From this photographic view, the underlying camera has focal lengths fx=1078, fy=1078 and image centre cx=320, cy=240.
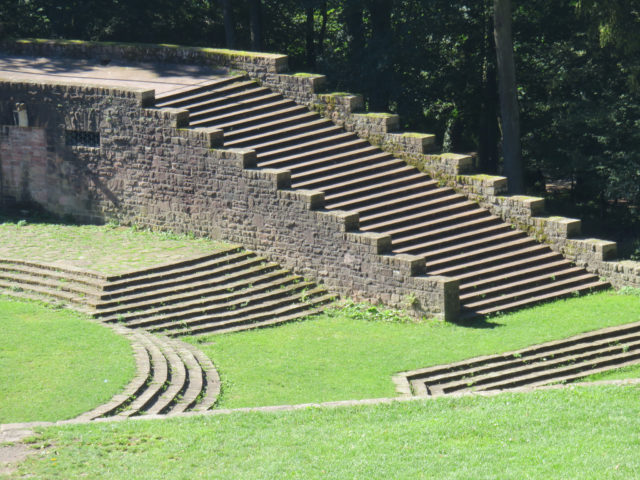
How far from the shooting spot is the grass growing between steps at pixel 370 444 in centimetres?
1241

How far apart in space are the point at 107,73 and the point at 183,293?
796 centimetres

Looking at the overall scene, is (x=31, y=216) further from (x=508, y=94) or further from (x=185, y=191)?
(x=508, y=94)

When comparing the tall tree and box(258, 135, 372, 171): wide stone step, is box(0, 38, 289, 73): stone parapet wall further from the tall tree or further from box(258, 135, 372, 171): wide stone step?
the tall tree

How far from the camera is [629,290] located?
2155cm

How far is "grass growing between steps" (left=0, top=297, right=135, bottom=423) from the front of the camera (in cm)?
1501

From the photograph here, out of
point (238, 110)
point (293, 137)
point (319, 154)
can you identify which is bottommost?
point (319, 154)

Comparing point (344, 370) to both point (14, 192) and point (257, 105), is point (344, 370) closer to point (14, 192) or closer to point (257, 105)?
point (257, 105)

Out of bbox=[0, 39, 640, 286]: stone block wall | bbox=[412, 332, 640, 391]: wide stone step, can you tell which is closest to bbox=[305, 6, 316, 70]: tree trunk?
bbox=[0, 39, 640, 286]: stone block wall

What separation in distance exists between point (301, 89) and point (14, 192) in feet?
23.0

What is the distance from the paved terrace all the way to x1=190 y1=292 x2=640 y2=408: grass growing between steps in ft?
25.7

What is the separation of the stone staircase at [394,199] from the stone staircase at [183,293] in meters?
2.11

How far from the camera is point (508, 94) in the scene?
25562mm

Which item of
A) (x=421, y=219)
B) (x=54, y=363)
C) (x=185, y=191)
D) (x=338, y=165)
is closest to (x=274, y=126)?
(x=338, y=165)

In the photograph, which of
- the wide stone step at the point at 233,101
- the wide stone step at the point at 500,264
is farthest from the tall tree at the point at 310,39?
the wide stone step at the point at 500,264
